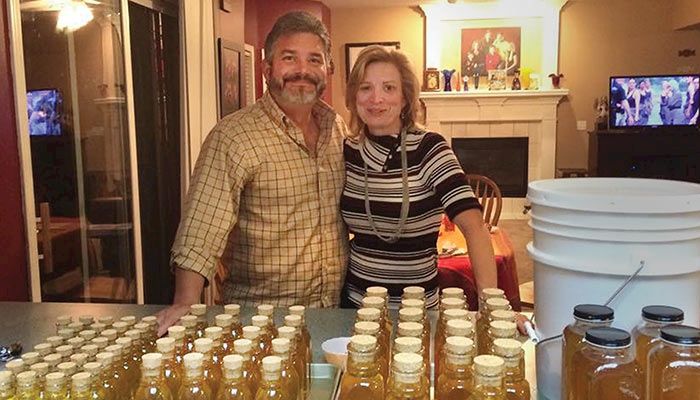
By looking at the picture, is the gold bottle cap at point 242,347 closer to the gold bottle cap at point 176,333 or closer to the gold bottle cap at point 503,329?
the gold bottle cap at point 176,333

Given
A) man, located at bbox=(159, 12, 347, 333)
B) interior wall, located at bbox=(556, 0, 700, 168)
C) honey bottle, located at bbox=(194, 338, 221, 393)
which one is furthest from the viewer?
interior wall, located at bbox=(556, 0, 700, 168)

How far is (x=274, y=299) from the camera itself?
5.57 ft

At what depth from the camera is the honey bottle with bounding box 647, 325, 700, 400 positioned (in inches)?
29.9

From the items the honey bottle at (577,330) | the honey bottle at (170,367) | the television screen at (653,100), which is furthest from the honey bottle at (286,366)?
the television screen at (653,100)

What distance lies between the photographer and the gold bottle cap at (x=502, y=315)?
35.7 inches

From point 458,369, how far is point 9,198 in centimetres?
198

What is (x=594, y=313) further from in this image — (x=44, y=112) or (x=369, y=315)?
(x=44, y=112)

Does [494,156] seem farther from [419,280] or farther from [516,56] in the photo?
[419,280]

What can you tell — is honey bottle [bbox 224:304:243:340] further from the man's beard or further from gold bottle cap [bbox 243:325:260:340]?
the man's beard

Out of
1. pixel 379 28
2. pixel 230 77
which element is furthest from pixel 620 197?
pixel 379 28

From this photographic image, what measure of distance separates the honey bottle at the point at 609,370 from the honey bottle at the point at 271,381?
1.24 ft

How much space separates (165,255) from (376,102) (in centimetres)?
249

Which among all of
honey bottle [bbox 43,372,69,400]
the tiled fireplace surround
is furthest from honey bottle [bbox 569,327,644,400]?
the tiled fireplace surround

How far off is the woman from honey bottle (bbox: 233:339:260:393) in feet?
2.99
